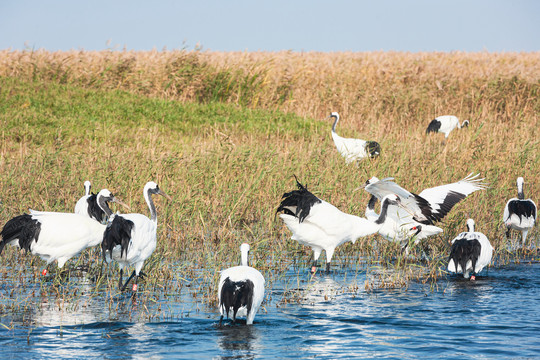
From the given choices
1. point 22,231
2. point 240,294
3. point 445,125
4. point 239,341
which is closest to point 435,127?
point 445,125

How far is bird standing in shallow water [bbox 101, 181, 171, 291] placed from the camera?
7074 mm

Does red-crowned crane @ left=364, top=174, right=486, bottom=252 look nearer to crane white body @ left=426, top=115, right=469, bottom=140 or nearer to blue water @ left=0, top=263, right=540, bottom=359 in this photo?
blue water @ left=0, top=263, right=540, bottom=359

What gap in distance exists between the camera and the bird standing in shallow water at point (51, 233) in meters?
7.50

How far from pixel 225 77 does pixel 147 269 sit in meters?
16.2

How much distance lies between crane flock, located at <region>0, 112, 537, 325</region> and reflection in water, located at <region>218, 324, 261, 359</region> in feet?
0.33

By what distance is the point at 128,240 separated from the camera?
7105 millimetres

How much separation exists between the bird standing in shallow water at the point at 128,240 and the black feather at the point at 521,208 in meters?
5.26

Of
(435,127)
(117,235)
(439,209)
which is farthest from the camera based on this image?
(435,127)

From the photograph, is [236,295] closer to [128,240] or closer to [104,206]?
[128,240]

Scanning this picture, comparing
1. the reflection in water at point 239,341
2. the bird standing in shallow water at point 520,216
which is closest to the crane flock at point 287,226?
the bird standing in shallow water at point 520,216

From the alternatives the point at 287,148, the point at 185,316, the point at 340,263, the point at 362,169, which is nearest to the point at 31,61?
the point at 287,148

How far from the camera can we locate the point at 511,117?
68.5 ft

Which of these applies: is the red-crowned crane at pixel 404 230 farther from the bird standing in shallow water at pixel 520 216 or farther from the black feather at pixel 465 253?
the bird standing in shallow water at pixel 520 216

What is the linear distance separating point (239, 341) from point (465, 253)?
3.27 meters
